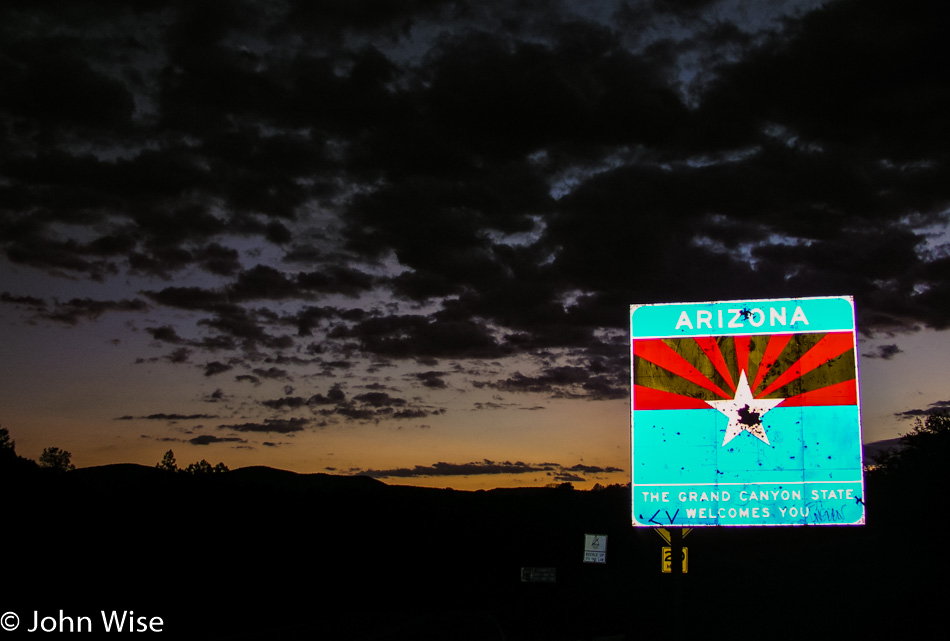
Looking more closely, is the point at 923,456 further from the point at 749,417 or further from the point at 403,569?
the point at 749,417

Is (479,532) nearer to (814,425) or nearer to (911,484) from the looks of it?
(911,484)

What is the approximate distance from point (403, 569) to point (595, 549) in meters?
64.4

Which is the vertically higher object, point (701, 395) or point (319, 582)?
point (701, 395)

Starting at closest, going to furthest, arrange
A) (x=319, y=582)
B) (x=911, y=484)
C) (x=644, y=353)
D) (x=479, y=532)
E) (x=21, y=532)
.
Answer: (x=644, y=353) < (x=21, y=532) < (x=319, y=582) < (x=911, y=484) < (x=479, y=532)

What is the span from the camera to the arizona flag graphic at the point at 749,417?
14.7 metres

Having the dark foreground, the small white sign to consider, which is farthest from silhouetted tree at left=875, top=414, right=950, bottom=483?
the small white sign

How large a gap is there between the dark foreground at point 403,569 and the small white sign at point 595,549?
2070 mm

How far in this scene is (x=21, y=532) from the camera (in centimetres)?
4819

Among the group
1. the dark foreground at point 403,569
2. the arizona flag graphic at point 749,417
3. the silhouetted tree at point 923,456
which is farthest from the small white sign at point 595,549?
the silhouetted tree at point 923,456

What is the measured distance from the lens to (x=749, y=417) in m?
15.2

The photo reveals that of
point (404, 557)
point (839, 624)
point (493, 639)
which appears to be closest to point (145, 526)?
point (404, 557)

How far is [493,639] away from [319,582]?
41.4 m

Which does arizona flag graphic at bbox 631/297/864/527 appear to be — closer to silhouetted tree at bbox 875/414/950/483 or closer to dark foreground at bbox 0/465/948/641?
dark foreground at bbox 0/465/948/641

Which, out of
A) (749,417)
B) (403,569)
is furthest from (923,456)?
(749,417)
